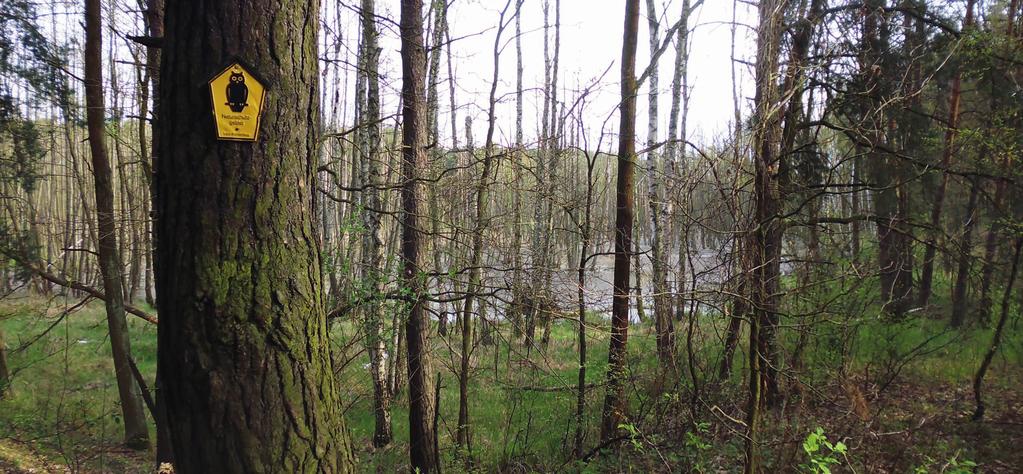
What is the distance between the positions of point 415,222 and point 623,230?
2.37 meters

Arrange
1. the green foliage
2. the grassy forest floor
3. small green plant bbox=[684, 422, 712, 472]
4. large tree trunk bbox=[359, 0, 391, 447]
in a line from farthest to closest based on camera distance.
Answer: large tree trunk bbox=[359, 0, 391, 447] → the grassy forest floor → small green plant bbox=[684, 422, 712, 472] → the green foliage

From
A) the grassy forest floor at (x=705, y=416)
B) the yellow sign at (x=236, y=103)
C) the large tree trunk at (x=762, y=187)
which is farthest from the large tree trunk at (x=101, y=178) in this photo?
the large tree trunk at (x=762, y=187)

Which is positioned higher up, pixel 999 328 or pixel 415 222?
pixel 415 222

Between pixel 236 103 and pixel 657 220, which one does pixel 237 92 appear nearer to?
pixel 236 103

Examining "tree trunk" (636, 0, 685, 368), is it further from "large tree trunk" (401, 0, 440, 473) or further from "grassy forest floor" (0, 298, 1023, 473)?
"large tree trunk" (401, 0, 440, 473)

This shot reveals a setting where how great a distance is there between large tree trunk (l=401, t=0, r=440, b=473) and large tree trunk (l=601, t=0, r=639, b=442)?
6.61 feet

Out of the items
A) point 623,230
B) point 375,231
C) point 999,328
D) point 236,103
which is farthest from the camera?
point 375,231

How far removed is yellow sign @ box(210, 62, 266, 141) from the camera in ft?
5.27

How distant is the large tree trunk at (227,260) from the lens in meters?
1.61

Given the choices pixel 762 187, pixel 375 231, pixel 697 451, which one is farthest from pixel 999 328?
pixel 375 231

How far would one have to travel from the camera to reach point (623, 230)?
6270 mm

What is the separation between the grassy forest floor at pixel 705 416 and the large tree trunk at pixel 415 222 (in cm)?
48

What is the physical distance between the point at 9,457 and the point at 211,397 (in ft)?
21.2

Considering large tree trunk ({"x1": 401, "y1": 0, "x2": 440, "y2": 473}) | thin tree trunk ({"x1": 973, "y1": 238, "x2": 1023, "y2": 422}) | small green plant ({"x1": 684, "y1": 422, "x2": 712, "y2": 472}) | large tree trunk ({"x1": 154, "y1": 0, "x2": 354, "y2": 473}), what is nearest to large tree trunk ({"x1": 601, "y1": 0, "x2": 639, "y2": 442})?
small green plant ({"x1": 684, "y1": 422, "x2": 712, "y2": 472})
